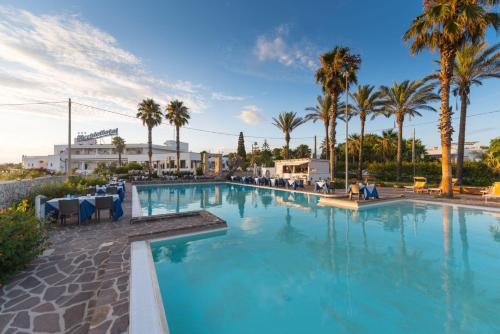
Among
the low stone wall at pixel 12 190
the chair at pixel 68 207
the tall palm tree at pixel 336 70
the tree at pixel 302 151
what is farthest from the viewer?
the tree at pixel 302 151

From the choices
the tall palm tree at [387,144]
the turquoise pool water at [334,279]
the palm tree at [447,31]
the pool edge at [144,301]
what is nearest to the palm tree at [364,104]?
the palm tree at [447,31]

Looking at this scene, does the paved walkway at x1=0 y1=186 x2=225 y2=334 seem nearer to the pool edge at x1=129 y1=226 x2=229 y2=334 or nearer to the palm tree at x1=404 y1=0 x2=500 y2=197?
the pool edge at x1=129 y1=226 x2=229 y2=334

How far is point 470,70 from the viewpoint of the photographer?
16188mm

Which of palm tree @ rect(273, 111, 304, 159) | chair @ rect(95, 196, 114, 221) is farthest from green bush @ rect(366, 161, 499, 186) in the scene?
chair @ rect(95, 196, 114, 221)

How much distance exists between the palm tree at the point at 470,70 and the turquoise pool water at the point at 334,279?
12.9 m

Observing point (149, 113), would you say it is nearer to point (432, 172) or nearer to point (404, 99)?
point (404, 99)

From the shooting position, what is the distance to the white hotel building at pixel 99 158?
1759 inches

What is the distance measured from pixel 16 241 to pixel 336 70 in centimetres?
2020

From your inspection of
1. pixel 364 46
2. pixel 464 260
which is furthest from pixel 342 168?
pixel 464 260

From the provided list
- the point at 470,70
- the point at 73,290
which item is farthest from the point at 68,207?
the point at 470,70

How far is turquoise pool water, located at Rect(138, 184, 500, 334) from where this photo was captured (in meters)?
3.19

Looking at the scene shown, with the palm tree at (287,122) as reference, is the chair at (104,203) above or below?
below

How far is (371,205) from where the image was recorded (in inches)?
464

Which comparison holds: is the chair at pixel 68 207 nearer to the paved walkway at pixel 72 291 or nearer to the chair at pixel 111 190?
the paved walkway at pixel 72 291
